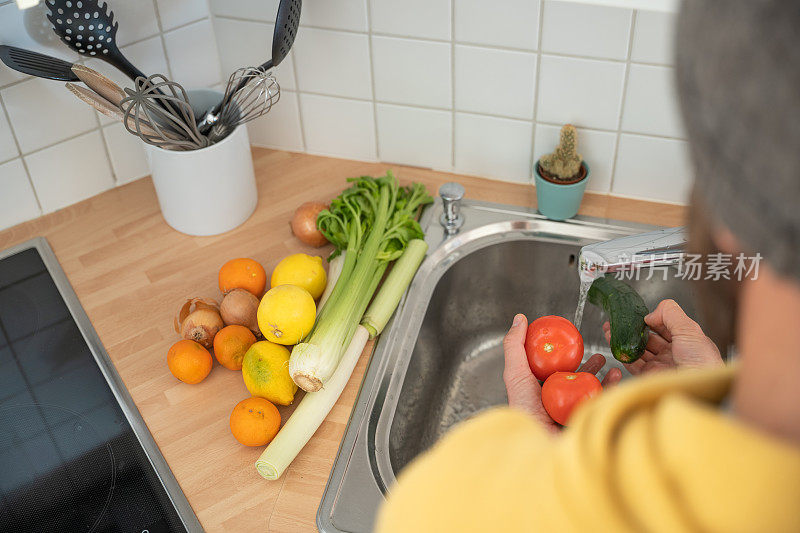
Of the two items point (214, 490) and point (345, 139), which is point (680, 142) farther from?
point (214, 490)

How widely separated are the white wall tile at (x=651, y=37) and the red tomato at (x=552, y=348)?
41 centimetres

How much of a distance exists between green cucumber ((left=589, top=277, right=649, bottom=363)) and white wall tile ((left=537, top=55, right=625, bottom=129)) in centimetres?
27

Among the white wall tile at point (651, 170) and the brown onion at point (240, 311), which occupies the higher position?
the white wall tile at point (651, 170)

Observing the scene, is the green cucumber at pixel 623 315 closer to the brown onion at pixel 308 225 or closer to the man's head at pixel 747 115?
the brown onion at pixel 308 225

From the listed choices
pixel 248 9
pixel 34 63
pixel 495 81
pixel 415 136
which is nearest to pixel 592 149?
pixel 495 81

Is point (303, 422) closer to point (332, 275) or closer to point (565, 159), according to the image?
point (332, 275)

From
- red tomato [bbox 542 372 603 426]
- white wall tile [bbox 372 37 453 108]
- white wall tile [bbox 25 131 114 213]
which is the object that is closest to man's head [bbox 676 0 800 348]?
red tomato [bbox 542 372 603 426]

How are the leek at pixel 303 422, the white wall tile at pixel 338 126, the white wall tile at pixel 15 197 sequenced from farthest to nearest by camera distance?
the white wall tile at pixel 338 126 < the white wall tile at pixel 15 197 < the leek at pixel 303 422

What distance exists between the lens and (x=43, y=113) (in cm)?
114

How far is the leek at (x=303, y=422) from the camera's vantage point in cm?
85

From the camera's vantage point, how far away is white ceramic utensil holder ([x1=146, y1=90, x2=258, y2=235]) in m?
1.08

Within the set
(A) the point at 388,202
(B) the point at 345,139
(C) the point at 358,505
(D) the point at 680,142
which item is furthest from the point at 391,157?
(C) the point at 358,505

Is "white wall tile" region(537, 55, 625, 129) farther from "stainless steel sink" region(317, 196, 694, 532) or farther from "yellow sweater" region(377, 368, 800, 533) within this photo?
"yellow sweater" region(377, 368, 800, 533)

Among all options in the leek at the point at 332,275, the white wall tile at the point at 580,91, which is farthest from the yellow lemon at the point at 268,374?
the white wall tile at the point at 580,91
